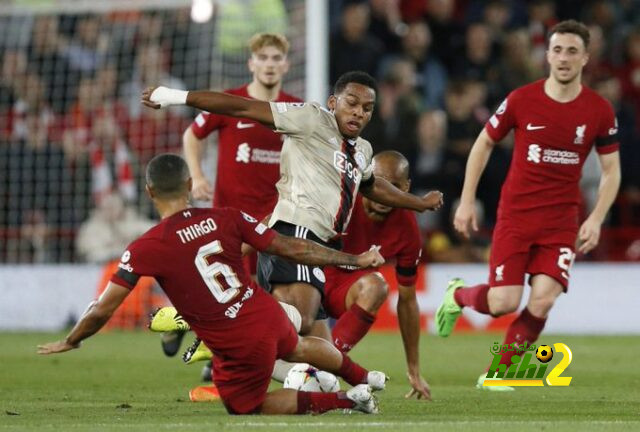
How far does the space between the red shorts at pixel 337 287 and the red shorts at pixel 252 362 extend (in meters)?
1.60

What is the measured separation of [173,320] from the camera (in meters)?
7.71

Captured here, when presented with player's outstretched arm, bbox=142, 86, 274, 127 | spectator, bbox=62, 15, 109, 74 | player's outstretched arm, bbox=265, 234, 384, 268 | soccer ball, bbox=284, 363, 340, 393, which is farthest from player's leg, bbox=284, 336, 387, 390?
spectator, bbox=62, 15, 109, 74

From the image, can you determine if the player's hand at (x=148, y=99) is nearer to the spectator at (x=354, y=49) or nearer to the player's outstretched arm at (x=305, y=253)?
the player's outstretched arm at (x=305, y=253)

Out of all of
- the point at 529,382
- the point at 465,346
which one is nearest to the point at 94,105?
the point at 465,346

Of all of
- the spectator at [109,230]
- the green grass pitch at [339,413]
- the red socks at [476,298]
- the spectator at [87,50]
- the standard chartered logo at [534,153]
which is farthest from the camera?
the spectator at [87,50]

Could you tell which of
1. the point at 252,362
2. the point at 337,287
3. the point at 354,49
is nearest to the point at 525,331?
the point at 337,287

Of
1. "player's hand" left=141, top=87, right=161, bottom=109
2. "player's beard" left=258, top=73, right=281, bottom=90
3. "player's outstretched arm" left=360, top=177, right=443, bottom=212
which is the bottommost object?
"player's outstretched arm" left=360, top=177, right=443, bottom=212

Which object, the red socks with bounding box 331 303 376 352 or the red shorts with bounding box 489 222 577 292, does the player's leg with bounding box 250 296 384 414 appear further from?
the red shorts with bounding box 489 222 577 292

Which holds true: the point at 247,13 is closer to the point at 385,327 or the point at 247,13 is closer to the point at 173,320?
the point at 385,327

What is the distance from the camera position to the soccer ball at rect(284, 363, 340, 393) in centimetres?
743

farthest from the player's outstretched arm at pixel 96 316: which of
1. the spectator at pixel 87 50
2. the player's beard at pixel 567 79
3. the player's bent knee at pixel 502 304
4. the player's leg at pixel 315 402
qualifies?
the spectator at pixel 87 50

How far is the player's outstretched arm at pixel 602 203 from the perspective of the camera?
29.5ft

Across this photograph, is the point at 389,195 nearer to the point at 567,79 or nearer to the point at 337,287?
the point at 337,287

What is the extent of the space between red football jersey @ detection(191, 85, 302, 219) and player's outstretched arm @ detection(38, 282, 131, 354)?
126 inches
